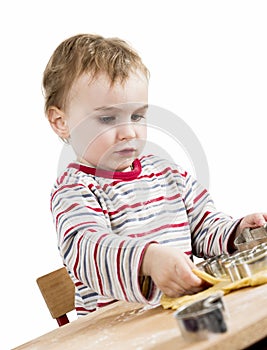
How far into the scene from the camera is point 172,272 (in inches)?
32.3

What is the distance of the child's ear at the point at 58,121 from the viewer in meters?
1.18

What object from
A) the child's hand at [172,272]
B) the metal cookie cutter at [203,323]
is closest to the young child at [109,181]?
the child's hand at [172,272]

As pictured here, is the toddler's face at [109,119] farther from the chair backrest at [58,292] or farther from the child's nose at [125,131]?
the chair backrest at [58,292]

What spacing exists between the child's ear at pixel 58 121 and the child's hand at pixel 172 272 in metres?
0.40

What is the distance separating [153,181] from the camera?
3.86 feet

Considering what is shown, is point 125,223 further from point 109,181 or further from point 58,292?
point 58,292

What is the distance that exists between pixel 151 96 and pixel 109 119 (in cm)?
132

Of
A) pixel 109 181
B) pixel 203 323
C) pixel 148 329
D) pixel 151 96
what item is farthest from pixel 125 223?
pixel 151 96

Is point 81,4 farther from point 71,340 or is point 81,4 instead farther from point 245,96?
point 71,340

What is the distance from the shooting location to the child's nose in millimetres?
1068

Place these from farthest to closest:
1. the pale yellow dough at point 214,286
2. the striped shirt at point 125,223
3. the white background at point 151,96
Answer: the white background at point 151,96
the striped shirt at point 125,223
the pale yellow dough at point 214,286

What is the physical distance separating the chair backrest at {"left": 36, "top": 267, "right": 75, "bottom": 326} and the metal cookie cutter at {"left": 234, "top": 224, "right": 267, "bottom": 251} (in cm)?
37

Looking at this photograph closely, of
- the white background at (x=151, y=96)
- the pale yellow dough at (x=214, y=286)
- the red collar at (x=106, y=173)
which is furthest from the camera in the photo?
the white background at (x=151, y=96)

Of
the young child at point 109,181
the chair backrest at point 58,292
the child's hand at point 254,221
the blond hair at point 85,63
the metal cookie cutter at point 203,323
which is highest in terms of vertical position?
the blond hair at point 85,63
